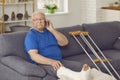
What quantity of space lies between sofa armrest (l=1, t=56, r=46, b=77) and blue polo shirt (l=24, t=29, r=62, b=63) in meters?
0.19

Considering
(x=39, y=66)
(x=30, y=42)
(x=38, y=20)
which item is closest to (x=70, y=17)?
(x=38, y=20)

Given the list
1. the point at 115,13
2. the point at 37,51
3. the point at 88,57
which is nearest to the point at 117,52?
the point at 88,57

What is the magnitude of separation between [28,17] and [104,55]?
253 centimetres

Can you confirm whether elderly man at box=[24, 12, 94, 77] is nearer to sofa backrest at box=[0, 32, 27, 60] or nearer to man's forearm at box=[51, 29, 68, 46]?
man's forearm at box=[51, 29, 68, 46]

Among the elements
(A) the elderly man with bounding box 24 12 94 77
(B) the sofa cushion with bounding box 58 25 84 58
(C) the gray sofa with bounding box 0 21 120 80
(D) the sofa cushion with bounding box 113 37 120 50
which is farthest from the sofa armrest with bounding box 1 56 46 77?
(D) the sofa cushion with bounding box 113 37 120 50

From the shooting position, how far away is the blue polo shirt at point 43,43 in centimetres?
329

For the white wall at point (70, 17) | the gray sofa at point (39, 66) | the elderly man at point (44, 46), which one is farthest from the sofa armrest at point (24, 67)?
the white wall at point (70, 17)

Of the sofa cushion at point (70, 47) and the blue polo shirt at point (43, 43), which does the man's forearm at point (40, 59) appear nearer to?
the blue polo shirt at point (43, 43)

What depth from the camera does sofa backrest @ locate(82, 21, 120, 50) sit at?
14.0 ft

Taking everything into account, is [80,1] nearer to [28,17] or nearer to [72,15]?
[72,15]

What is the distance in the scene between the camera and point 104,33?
4.42m

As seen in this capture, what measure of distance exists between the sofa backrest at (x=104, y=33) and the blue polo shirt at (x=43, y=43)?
93cm

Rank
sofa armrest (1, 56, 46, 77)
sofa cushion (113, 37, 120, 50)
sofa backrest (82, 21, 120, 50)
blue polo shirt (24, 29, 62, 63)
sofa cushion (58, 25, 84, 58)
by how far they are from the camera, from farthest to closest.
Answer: sofa cushion (113, 37, 120, 50) → sofa backrest (82, 21, 120, 50) → sofa cushion (58, 25, 84, 58) → blue polo shirt (24, 29, 62, 63) → sofa armrest (1, 56, 46, 77)

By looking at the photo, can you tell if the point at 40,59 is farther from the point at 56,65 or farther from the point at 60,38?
the point at 60,38
